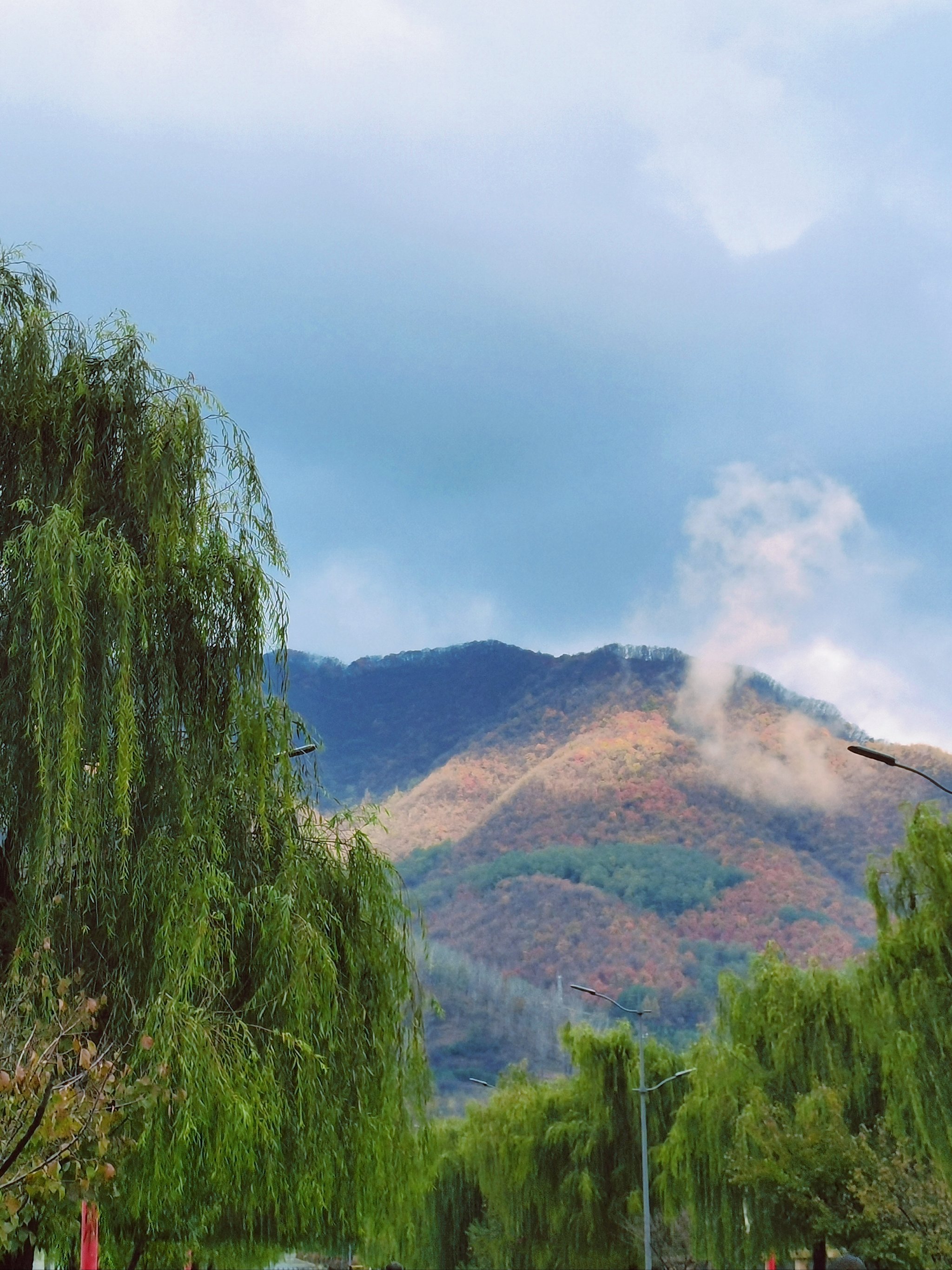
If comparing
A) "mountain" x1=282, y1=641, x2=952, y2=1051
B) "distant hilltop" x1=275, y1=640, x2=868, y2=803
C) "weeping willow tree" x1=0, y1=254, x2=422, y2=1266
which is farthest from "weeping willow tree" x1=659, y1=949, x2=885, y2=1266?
"distant hilltop" x1=275, y1=640, x2=868, y2=803

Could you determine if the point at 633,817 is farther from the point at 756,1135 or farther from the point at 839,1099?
the point at 839,1099

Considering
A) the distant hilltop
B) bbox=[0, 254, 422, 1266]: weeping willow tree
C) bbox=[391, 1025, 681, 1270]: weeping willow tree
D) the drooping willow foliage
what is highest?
the distant hilltop

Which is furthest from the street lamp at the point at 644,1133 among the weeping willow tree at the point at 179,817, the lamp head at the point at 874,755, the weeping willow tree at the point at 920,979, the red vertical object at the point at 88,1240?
the weeping willow tree at the point at 179,817

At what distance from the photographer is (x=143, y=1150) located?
10.8 meters

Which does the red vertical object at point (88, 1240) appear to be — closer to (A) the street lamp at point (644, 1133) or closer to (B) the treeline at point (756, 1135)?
(B) the treeline at point (756, 1135)

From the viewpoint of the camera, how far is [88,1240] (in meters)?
13.5

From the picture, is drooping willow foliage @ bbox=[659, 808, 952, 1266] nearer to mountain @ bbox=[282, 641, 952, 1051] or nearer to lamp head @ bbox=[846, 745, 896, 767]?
lamp head @ bbox=[846, 745, 896, 767]

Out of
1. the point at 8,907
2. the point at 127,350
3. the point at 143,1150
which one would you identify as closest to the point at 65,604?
the point at 8,907

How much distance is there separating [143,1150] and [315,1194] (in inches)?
72.9

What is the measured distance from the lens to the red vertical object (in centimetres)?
1330

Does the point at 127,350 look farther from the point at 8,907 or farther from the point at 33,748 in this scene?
the point at 8,907

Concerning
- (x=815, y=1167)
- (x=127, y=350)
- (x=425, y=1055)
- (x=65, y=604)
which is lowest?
(x=815, y=1167)

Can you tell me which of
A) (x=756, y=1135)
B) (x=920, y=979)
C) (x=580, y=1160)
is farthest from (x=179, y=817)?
(x=580, y=1160)

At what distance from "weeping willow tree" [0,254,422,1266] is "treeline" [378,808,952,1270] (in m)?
2.07
